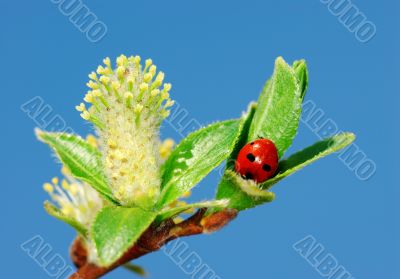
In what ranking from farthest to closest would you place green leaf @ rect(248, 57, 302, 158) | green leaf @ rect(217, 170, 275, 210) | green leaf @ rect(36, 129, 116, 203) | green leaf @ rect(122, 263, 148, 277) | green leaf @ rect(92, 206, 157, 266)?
green leaf @ rect(122, 263, 148, 277), green leaf @ rect(36, 129, 116, 203), green leaf @ rect(248, 57, 302, 158), green leaf @ rect(217, 170, 275, 210), green leaf @ rect(92, 206, 157, 266)

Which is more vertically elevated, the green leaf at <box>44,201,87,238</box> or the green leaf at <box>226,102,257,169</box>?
the green leaf at <box>226,102,257,169</box>

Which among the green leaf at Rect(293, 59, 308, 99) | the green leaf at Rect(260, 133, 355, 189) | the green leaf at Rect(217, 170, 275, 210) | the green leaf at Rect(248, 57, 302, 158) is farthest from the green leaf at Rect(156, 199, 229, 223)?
the green leaf at Rect(293, 59, 308, 99)

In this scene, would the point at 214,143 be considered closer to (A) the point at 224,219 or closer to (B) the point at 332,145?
(A) the point at 224,219

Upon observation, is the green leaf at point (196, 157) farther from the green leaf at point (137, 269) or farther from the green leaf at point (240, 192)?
the green leaf at point (137, 269)

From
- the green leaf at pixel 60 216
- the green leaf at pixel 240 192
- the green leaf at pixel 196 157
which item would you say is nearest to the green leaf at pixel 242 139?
the green leaf at pixel 196 157

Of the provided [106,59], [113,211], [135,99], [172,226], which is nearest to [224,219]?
[172,226]

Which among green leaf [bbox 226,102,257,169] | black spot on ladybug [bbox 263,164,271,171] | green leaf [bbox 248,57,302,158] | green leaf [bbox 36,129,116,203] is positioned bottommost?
green leaf [bbox 36,129,116,203]

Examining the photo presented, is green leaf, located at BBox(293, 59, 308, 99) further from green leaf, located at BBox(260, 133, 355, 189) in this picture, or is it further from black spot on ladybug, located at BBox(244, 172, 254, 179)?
black spot on ladybug, located at BBox(244, 172, 254, 179)
